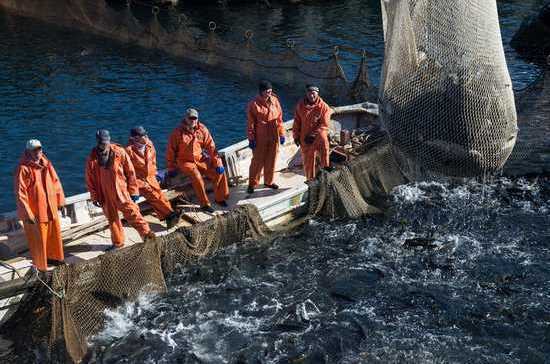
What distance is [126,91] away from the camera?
77.8ft

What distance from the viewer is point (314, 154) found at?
13352 mm

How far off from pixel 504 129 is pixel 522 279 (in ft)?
22.0

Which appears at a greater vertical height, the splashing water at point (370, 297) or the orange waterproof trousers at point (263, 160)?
the orange waterproof trousers at point (263, 160)

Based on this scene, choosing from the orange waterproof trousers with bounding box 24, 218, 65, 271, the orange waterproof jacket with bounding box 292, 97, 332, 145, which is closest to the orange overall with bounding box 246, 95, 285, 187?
the orange waterproof jacket with bounding box 292, 97, 332, 145

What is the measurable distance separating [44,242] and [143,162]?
1977mm

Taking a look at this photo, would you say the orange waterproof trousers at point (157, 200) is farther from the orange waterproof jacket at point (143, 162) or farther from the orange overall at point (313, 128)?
the orange overall at point (313, 128)

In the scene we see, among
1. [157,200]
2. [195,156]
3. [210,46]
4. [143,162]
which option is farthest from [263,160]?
[210,46]

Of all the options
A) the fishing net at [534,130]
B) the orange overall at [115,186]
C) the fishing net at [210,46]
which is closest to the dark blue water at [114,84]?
the fishing net at [210,46]

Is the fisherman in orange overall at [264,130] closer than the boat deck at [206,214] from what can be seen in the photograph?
No

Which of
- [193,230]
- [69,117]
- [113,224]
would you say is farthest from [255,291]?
[69,117]

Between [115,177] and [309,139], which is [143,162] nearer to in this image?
[115,177]

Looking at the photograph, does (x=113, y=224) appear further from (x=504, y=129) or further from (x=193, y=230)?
(x=504, y=129)

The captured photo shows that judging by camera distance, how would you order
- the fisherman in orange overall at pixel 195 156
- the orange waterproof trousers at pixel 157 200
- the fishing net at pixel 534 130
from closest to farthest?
the orange waterproof trousers at pixel 157 200
the fisherman in orange overall at pixel 195 156
the fishing net at pixel 534 130

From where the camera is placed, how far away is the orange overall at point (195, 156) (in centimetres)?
1202
